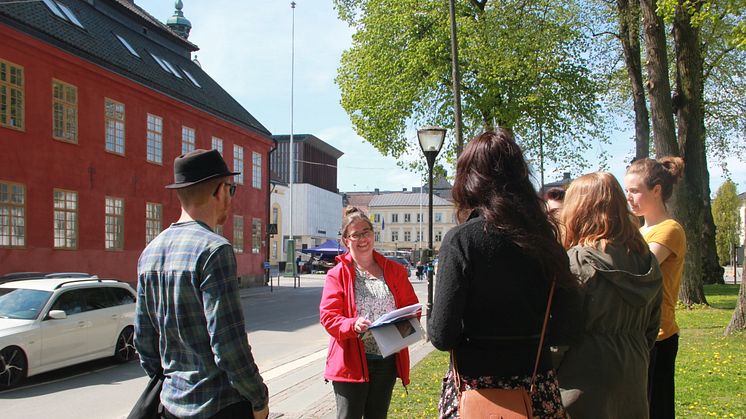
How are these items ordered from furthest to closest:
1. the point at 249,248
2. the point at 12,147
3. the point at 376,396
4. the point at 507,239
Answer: the point at 249,248 → the point at 12,147 → the point at 376,396 → the point at 507,239

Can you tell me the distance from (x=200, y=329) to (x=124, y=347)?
9609 millimetres

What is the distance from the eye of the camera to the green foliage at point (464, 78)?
26.1 meters

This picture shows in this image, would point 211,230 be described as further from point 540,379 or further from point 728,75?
point 728,75

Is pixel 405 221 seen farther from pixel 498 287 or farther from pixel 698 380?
pixel 498 287

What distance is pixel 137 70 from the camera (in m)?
24.8

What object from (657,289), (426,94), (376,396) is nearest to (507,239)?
(657,289)

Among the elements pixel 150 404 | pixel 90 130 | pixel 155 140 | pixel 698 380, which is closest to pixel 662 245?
pixel 150 404

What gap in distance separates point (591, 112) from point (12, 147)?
22.1 meters

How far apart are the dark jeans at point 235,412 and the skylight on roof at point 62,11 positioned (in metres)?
22.2

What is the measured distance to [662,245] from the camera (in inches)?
152

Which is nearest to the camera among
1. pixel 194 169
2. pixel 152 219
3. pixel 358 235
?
pixel 194 169

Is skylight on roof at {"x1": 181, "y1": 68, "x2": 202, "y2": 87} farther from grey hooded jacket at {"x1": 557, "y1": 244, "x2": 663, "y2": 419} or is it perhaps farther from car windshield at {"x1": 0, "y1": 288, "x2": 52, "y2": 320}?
grey hooded jacket at {"x1": 557, "y1": 244, "x2": 663, "y2": 419}

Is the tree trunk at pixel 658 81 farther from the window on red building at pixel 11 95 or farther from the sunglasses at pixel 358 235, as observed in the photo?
the window on red building at pixel 11 95

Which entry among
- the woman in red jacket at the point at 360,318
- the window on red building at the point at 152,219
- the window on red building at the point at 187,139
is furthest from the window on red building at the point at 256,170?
the woman in red jacket at the point at 360,318
